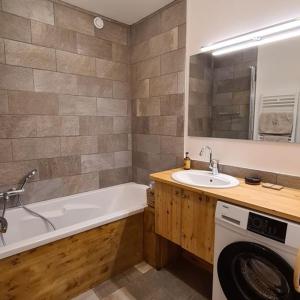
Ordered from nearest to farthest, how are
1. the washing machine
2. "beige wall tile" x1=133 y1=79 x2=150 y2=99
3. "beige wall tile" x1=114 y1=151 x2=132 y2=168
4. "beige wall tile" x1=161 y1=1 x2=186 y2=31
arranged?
the washing machine
"beige wall tile" x1=161 y1=1 x2=186 y2=31
"beige wall tile" x1=133 y1=79 x2=150 y2=99
"beige wall tile" x1=114 y1=151 x2=132 y2=168

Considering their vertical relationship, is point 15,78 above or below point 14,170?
above

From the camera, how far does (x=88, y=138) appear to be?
261cm

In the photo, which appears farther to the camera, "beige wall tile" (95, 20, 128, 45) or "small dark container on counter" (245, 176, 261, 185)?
"beige wall tile" (95, 20, 128, 45)

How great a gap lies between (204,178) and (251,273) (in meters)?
0.79

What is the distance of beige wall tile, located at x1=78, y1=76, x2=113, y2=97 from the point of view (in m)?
2.50

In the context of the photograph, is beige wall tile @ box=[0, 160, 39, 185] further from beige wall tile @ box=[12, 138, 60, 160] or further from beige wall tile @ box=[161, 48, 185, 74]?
beige wall tile @ box=[161, 48, 185, 74]

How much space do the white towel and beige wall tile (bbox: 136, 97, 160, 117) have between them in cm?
117

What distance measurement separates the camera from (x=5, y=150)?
2.08 metres

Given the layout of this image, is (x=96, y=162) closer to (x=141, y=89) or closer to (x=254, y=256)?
(x=141, y=89)


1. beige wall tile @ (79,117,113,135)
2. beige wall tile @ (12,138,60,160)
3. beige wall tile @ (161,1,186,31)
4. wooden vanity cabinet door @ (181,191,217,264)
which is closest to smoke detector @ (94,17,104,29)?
beige wall tile @ (161,1,186,31)

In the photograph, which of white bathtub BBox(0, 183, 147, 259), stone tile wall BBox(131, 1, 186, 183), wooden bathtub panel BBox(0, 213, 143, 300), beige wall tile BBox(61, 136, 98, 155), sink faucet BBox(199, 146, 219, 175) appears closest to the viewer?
wooden bathtub panel BBox(0, 213, 143, 300)

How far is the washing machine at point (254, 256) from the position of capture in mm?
1123

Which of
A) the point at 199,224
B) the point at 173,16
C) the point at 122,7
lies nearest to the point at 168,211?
the point at 199,224

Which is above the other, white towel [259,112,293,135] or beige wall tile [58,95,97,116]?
beige wall tile [58,95,97,116]
